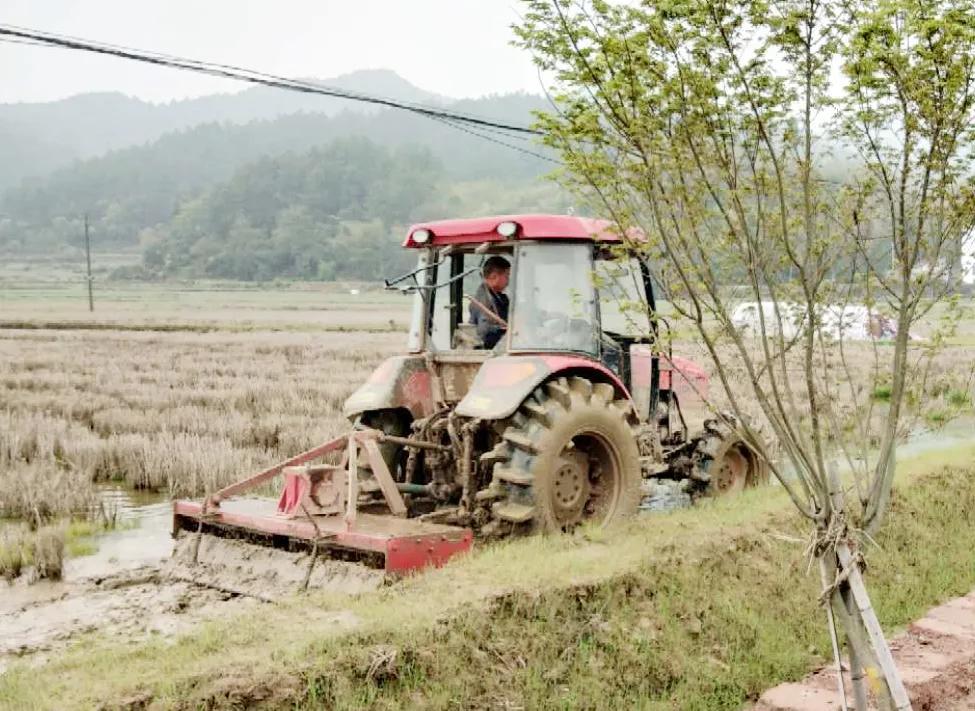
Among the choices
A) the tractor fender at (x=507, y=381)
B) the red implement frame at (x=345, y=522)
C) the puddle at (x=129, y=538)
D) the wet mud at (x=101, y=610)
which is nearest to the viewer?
the wet mud at (x=101, y=610)

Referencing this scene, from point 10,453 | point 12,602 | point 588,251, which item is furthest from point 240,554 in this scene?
point 10,453

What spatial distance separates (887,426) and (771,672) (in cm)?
206

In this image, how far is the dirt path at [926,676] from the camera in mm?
5105

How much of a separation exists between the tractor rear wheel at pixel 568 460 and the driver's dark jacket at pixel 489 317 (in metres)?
0.89

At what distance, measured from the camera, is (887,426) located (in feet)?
13.3

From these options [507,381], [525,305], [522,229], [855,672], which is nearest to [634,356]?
[525,305]

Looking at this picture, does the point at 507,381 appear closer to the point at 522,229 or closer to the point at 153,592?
the point at 522,229

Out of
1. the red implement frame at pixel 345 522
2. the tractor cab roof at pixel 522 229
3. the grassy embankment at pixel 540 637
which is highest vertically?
the tractor cab roof at pixel 522 229

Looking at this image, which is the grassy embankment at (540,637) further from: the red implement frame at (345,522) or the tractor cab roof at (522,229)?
the tractor cab roof at (522,229)

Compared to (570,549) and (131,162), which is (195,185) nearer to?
(131,162)

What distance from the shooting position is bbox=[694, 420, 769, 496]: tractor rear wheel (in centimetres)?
855

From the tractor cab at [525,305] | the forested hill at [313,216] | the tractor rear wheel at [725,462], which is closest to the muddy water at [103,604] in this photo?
the tractor cab at [525,305]

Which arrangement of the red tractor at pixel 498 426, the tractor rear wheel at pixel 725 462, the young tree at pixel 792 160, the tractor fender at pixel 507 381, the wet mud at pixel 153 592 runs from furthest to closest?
1. the tractor rear wheel at pixel 725 462
2. the tractor fender at pixel 507 381
3. the red tractor at pixel 498 426
4. the wet mud at pixel 153 592
5. the young tree at pixel 792 160

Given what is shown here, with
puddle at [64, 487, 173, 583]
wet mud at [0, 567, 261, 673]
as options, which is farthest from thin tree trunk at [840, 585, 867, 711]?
puddle at [64, 487, 173, 583]
